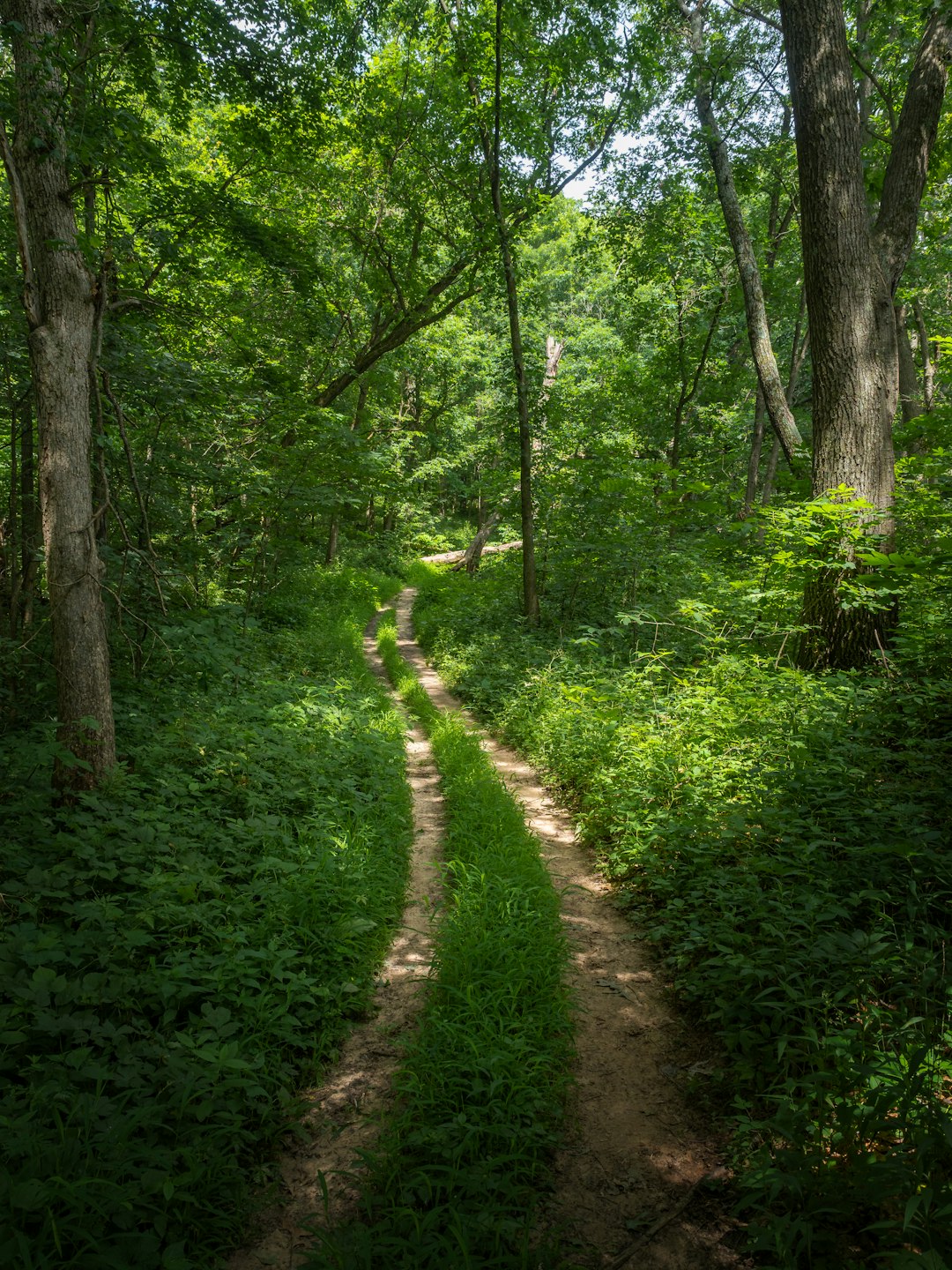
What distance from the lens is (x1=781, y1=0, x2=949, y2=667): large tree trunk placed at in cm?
570

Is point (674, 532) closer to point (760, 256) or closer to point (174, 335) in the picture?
point (760, 256)

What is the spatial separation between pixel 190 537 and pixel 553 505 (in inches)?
277

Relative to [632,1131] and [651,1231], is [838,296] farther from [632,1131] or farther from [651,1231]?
[651,1231]

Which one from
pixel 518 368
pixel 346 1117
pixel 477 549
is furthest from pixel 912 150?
pixel 477 549

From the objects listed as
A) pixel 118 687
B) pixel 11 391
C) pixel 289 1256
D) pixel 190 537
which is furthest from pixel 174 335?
pixel 289 1256

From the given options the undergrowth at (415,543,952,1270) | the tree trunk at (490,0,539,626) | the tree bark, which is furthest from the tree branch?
the tree trunk at (490,0,539,626)

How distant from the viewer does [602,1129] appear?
2.72 metres

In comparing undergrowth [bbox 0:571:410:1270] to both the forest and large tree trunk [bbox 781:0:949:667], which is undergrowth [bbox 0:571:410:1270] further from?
large tree trunk [bbox 781:0:949:667]

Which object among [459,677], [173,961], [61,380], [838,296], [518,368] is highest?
[518,368]

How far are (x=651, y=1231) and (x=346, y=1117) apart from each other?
1406 mm

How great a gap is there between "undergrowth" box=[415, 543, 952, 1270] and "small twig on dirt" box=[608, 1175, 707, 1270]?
0.69ft

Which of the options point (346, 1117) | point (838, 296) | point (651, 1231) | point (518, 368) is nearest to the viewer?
point (651, 1231)

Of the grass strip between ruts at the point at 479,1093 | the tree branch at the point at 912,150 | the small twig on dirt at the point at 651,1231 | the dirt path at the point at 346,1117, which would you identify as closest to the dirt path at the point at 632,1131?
the small twig on dirt at the point at 651,1231

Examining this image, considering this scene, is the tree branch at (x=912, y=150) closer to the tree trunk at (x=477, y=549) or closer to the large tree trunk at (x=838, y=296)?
the large tree trunk at (x=838, y=296)
